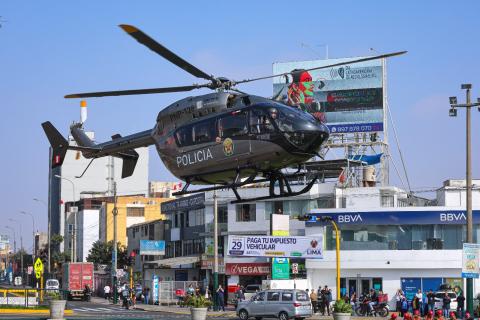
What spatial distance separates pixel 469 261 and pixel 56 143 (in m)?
16.3

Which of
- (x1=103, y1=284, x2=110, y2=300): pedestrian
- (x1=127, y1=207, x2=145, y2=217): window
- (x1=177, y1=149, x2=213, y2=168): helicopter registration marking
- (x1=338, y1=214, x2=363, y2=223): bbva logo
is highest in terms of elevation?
(x1=177, y1=149, x2=213, y2=168): helicopter registration marking

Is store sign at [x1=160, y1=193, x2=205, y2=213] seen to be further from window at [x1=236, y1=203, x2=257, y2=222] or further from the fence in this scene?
the fence

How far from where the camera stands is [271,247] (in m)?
53.4

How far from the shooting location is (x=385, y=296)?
5016 cm

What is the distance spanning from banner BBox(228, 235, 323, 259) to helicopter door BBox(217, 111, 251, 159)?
29.2m

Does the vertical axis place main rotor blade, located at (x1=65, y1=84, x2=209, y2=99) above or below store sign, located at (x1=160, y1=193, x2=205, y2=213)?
above

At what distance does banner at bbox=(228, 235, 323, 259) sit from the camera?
53.0m

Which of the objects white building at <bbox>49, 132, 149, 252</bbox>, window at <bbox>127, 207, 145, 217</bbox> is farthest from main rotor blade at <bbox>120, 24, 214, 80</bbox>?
white building at <bbox>49, 132, 149, 252</bbox>

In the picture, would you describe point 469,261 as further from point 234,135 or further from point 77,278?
point 77,278

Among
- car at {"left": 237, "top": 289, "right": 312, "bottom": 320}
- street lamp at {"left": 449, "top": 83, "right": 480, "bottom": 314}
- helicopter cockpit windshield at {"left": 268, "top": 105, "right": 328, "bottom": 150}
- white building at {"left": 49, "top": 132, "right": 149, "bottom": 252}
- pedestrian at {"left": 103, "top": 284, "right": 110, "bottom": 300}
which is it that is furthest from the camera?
white building at {"left": 49, "top": 132, "right": 149, "bottom": 252}

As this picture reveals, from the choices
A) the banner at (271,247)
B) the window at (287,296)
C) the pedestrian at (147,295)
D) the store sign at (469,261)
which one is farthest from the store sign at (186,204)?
the store sign at (469,261)

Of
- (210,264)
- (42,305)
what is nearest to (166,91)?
(42,305)

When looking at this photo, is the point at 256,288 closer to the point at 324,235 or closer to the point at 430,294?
the point at 324,235

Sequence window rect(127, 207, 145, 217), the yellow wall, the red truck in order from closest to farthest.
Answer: the red truck < window rect(127, 207, 145, 217) < the yellow wall
